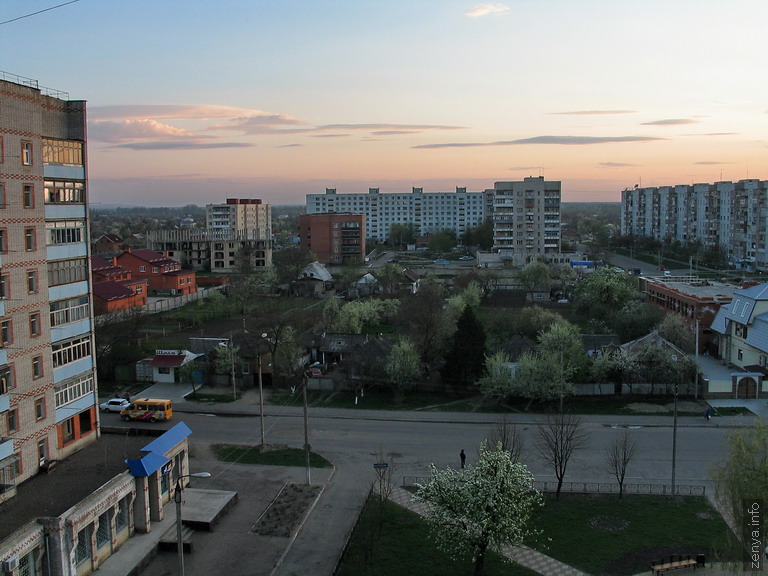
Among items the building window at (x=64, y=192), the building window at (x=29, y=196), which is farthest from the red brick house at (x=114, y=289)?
the building window at (x=29, y=196)

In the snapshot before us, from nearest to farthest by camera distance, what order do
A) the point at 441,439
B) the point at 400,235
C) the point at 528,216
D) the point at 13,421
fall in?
the point at 13,421
the point at 441,439
the point at 528,216
the point at 400,235

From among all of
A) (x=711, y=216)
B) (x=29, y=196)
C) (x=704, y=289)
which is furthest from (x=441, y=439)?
(x=711, y=216)

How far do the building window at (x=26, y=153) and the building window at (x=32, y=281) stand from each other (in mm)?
2569

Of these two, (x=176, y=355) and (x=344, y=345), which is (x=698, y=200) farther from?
(x=176, y=355)

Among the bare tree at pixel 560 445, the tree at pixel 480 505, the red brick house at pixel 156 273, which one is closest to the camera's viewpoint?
the tree at pixel 480 505

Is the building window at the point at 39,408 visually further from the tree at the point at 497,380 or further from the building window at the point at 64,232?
the tree at the point at 497,380

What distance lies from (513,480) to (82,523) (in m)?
9.13

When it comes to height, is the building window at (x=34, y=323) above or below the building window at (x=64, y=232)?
below

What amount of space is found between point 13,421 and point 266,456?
333 inches

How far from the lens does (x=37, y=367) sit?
651 inches

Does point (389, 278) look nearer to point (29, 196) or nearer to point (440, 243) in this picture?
point (29, 196)

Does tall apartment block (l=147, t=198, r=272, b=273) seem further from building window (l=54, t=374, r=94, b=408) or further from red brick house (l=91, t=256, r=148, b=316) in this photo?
building window (l=54, t=374, r=94, b=408)

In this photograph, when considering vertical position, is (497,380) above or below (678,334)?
below

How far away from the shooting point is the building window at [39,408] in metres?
16.5
